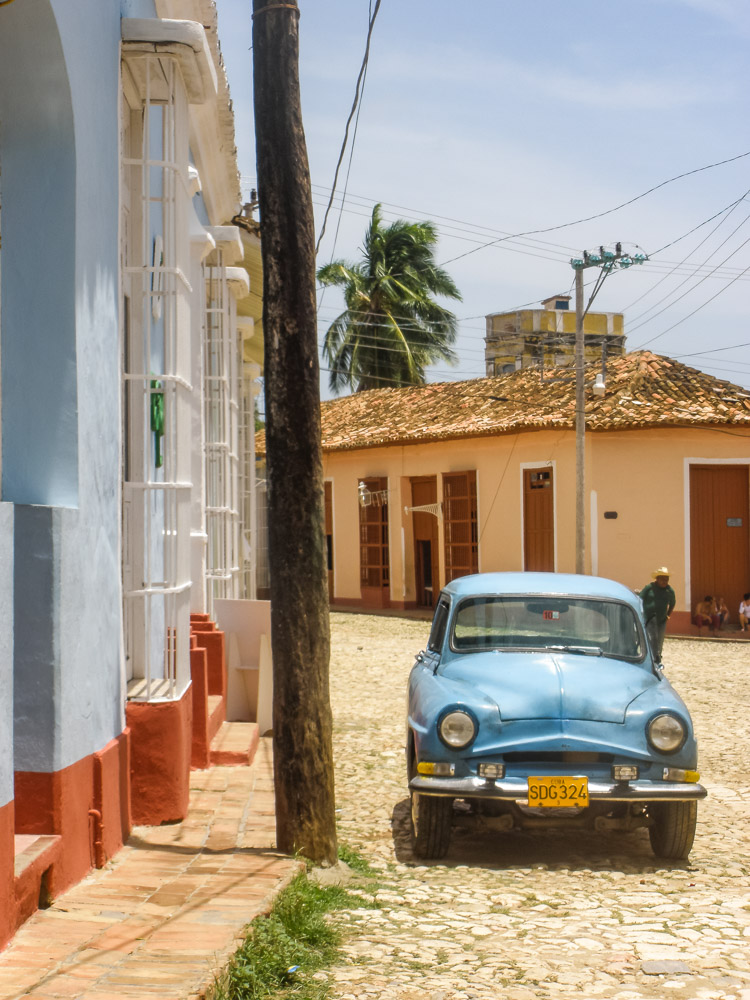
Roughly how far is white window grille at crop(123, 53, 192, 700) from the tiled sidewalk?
32.2 inches

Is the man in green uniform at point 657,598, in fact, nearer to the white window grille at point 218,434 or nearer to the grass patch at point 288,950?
the white window grille at point 218,434

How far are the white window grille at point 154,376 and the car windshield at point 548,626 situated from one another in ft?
5.82

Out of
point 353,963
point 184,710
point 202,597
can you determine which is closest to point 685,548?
point 202,597

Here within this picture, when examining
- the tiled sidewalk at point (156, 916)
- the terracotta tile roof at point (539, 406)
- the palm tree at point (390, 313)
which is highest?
the palm tree at point (390, 313)

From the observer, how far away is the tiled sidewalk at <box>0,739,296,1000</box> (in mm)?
3590

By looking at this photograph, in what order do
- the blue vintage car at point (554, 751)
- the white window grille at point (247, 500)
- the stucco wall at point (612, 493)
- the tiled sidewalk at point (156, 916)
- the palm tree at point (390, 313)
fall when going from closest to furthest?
the tiled sidewalk at point (156, 916)
the blue vintage car at point (554, 751)
the white window grille at point (247, 500)
the stucco wall at point (612, 493)
the palm tree at point (390, 313)

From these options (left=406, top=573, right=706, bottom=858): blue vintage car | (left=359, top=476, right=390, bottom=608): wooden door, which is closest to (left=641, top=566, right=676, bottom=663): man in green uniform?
(left=406, top=573, right=706, bottom=858): blue vintage car

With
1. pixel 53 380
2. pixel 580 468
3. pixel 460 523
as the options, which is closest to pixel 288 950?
pixel 53 380

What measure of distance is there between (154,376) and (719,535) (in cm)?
1767

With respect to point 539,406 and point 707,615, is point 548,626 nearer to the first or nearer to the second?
point 707,615

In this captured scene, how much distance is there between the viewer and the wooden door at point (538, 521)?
2323 cm

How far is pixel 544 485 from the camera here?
2338 cm

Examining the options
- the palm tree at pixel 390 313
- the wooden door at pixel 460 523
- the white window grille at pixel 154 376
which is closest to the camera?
the white window grille at pixel 154 376

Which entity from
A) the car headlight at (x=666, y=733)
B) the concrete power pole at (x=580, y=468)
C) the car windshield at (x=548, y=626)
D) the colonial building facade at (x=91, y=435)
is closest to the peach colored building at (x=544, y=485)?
the concrete power pole at (x=580, y=468)
